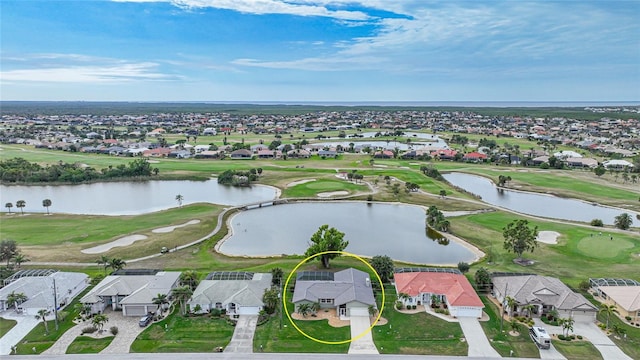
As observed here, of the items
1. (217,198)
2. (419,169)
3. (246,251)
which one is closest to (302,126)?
(419,169)

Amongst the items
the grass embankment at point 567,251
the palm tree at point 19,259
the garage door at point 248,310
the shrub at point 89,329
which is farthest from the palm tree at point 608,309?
the palm tree at point 19,259

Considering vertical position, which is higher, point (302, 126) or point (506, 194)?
point (302, 126)

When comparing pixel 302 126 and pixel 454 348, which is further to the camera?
pixel 302 126

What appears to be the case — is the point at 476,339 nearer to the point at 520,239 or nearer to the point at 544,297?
the point at 544,297

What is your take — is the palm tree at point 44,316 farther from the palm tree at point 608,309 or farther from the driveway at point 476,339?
the palm tree at point 608,309

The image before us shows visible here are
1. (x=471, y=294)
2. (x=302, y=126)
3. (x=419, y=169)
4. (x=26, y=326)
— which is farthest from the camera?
(x=302, y=126)

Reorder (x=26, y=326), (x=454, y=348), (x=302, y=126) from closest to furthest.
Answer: (x=454, y=348) < (x=26, y=326) < (x=302, y=126)

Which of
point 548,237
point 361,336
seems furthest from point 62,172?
point 548,237

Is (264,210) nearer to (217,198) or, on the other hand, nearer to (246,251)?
(217,198)
